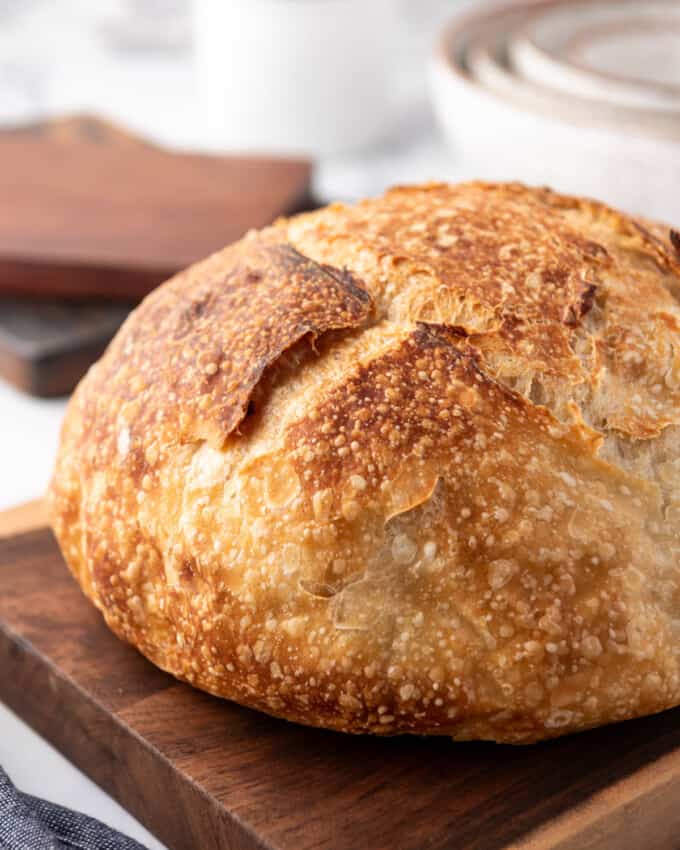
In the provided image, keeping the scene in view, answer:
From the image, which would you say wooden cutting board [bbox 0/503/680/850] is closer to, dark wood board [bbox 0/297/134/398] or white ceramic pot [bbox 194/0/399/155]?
dark wood board [bbox 0/297/134/398]

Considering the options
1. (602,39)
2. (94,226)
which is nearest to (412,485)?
(94,226)

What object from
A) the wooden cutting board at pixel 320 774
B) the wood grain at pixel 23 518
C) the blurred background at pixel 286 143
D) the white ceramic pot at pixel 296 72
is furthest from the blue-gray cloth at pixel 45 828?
the white ceramic pot at pixel 296 72

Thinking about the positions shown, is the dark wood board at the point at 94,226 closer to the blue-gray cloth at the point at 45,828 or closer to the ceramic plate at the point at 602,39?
the ceramic plate at the point at 602,39

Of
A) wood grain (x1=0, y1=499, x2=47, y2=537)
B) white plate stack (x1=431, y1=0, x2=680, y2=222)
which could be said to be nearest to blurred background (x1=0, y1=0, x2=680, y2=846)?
white plate stack (x1=431, y1=0, x2=680, y2=222)

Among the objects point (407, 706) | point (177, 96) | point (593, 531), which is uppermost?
point (593, 531)

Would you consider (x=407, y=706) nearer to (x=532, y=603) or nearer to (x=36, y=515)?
(x=532, y=603)

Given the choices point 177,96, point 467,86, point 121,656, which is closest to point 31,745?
point 121,656
